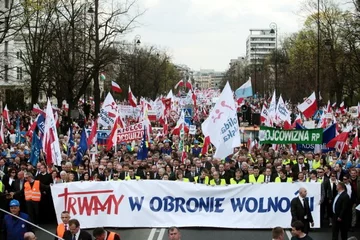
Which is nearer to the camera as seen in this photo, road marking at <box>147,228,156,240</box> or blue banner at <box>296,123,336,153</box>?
road marking at <box>147,228,156,240</box>

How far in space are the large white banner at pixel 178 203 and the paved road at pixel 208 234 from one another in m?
0.12

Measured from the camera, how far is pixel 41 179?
15.1m

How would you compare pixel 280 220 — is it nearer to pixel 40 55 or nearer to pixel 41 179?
pixel 41 179

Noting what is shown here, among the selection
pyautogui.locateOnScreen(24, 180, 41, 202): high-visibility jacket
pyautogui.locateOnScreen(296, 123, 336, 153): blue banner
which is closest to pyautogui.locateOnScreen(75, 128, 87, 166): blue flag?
pyautogui.locateOnScreen(24, 180, 41, 202): high-visibility jacket

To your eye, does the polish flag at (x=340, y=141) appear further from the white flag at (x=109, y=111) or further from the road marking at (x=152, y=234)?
the road marking at (x=152, y=234)

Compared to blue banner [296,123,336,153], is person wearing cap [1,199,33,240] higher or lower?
lower

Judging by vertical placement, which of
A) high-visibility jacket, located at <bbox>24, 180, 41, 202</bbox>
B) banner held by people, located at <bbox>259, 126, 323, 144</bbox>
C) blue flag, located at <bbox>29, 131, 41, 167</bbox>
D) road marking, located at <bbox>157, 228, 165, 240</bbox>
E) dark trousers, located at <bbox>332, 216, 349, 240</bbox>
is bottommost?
road marking, located at <bbox>157, 228, 165, 240</bbox>

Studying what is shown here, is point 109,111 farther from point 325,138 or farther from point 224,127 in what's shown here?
point 224,127

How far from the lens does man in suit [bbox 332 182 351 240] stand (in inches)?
485

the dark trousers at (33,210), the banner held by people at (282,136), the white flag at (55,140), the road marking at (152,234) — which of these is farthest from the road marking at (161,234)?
the banner held by people at (282,136)

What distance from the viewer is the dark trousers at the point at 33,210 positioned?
14.1 m

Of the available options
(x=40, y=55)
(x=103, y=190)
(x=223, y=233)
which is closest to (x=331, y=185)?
(x=223, y=233)

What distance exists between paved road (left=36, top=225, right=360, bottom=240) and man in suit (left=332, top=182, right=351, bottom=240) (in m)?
0.73

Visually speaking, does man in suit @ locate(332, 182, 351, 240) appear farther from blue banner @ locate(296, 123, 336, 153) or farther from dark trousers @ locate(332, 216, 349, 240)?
blue banner @ locate(296, 123, 336, 153)
